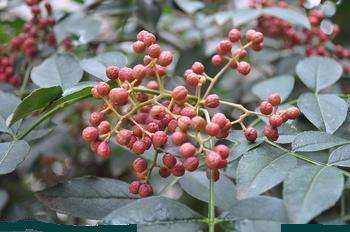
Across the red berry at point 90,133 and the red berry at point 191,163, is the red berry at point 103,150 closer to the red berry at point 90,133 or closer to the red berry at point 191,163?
the red berry at point 90,133

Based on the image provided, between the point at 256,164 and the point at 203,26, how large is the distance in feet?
3.73

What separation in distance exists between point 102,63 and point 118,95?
9.2 inches

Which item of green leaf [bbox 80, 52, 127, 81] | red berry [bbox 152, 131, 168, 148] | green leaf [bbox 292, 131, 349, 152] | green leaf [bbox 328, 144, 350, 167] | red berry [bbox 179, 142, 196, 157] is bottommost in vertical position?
green leaf [bbox 80, 52, 127, 81]

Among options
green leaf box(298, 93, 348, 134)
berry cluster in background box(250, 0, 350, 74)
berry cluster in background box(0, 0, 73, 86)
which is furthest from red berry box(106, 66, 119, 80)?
berry cluster in background box(250, 0, 350, 74)

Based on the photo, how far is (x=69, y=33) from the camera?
1278mm

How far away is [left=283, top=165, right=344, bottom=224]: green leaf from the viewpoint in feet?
1.84

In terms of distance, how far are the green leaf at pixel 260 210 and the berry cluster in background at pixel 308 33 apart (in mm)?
729

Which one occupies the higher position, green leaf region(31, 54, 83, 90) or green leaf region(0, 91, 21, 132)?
green leaf region(31, 54, 83, 90)

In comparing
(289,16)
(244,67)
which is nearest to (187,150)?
(244,67)

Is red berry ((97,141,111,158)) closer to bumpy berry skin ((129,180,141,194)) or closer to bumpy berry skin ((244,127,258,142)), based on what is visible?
bumpy berry skin ((129,180,141,194))

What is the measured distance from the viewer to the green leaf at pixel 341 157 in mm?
689

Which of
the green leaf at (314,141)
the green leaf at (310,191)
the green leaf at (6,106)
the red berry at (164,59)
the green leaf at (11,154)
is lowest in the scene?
the green leaf at (6,106)

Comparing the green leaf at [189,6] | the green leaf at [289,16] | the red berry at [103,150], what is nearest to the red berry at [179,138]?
the red berry at [103,150]

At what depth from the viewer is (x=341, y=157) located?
70 centimetres
